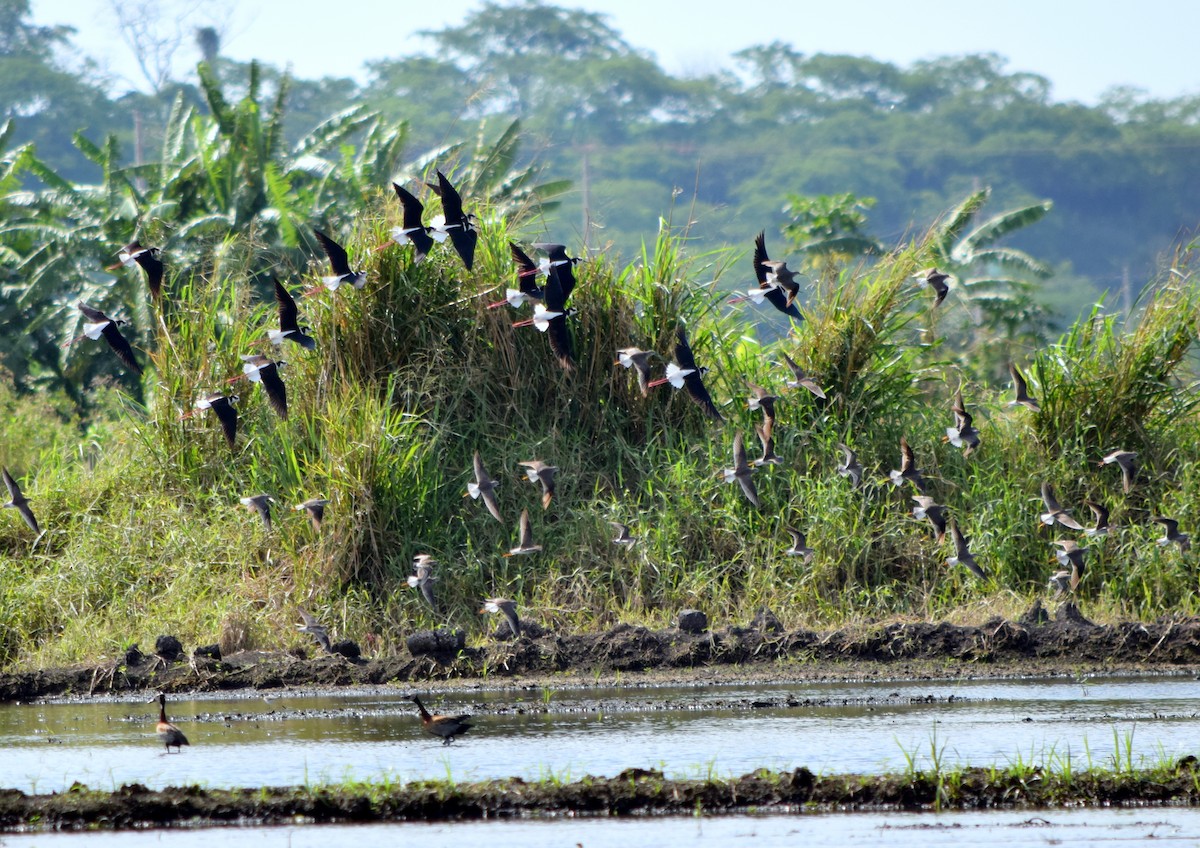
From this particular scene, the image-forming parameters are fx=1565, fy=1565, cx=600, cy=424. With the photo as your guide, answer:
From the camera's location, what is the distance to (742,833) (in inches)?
212

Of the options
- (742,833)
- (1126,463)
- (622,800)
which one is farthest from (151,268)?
(1126,463)

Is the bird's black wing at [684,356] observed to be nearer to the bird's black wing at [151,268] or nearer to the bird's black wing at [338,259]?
the bird's black wing at [338,259]

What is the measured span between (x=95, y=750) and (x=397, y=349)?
430 centimetres

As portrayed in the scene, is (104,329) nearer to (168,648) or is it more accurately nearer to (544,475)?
(168,648)

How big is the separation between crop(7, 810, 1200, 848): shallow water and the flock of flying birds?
3.78 m

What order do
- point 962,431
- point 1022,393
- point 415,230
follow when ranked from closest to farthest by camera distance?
point 415,230 → point 962,431 → point 1022,393

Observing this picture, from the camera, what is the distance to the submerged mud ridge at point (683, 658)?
29.6 ft

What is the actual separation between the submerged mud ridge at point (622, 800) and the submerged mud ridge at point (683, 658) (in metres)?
3.24

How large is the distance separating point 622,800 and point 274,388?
5032 mm

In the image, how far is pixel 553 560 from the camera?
10258 mm

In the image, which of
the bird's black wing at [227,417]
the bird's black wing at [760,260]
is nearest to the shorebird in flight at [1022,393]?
the bird's black wing at [760,260]

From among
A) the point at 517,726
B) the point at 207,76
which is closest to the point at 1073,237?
the point at 207,76

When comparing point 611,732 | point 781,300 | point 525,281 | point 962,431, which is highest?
point 525,281

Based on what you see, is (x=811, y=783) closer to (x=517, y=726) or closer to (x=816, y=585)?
(x=517, y=726)
